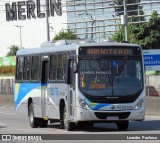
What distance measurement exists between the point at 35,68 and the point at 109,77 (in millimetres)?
4400

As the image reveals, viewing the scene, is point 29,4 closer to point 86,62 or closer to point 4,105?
point 4,105

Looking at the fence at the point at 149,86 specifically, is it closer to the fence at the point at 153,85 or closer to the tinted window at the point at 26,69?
the fence at the point at 153,85

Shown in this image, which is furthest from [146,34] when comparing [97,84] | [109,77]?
[97,84]

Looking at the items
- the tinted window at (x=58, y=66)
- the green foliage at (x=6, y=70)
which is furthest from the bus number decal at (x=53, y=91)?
the green foliage at (x=6, y=70)

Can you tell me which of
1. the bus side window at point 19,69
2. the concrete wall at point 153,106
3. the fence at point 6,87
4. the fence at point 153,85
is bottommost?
the fence at point 6,87

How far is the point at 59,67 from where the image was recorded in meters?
21.8

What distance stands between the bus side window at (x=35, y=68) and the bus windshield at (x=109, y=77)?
362 centimetres

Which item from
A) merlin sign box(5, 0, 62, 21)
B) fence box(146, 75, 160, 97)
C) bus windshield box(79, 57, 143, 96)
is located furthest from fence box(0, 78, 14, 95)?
merlin sign box(5, 0, 62, 21)

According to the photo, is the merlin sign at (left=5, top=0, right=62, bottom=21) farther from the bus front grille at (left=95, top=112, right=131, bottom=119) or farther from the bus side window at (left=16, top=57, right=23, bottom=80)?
the bus front grille at (left=95, top=112, right=131, bottom=119)

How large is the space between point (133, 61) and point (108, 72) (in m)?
1.00

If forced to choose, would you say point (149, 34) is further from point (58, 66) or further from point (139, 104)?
point (139, 104)

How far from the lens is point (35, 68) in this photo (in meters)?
24.0

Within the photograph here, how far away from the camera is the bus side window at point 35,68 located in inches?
A: 934

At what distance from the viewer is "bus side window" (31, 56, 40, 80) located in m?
23.7
